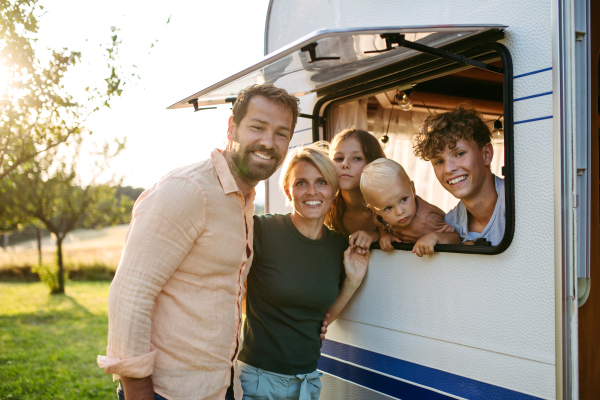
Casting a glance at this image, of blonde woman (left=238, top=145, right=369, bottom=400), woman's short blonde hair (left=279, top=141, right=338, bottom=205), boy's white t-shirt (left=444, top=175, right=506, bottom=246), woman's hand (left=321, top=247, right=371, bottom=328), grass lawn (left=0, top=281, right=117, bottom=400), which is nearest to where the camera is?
boy's white t-shirt (left=444, top=175, right=506, bottom=246)

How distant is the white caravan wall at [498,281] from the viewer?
1766 mm

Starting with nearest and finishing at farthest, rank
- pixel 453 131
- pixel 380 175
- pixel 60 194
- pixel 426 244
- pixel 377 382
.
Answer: pixel 426 244
pixel 453 131
pixel 380 175
pixel 377 382
pixel 60 194

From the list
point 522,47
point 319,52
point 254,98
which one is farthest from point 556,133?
point 254,98

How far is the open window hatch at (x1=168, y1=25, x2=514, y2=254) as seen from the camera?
73.7 inches

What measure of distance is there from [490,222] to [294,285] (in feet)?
3.15

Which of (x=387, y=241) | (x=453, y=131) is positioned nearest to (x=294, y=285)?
(x=387, y=241)

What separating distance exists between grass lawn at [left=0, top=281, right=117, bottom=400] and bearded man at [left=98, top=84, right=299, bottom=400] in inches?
174

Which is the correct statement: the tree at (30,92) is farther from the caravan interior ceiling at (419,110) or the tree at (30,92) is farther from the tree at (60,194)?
the tree at (60,194)

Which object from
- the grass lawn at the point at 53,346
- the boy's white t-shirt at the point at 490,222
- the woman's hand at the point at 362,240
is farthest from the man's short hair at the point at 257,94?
the grass lawn at the point at 53,346

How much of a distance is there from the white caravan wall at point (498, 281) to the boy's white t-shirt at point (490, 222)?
16cm

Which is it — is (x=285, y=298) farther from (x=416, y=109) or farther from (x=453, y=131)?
(x=416, y=109)

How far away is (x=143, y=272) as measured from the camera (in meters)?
1.73

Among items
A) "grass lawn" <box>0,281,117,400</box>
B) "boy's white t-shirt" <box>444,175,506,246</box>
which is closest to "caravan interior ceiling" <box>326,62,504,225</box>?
"boy's white t-shirt" <box>444,175,506,246</box>

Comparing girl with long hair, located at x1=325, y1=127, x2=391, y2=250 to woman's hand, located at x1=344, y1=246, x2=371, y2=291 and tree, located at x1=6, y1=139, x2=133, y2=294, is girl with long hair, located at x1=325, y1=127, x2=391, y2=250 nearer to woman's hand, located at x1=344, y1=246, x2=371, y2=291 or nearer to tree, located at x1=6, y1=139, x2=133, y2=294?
woman's hand, located at x1=344, y1=246, x2=371, y2=291
